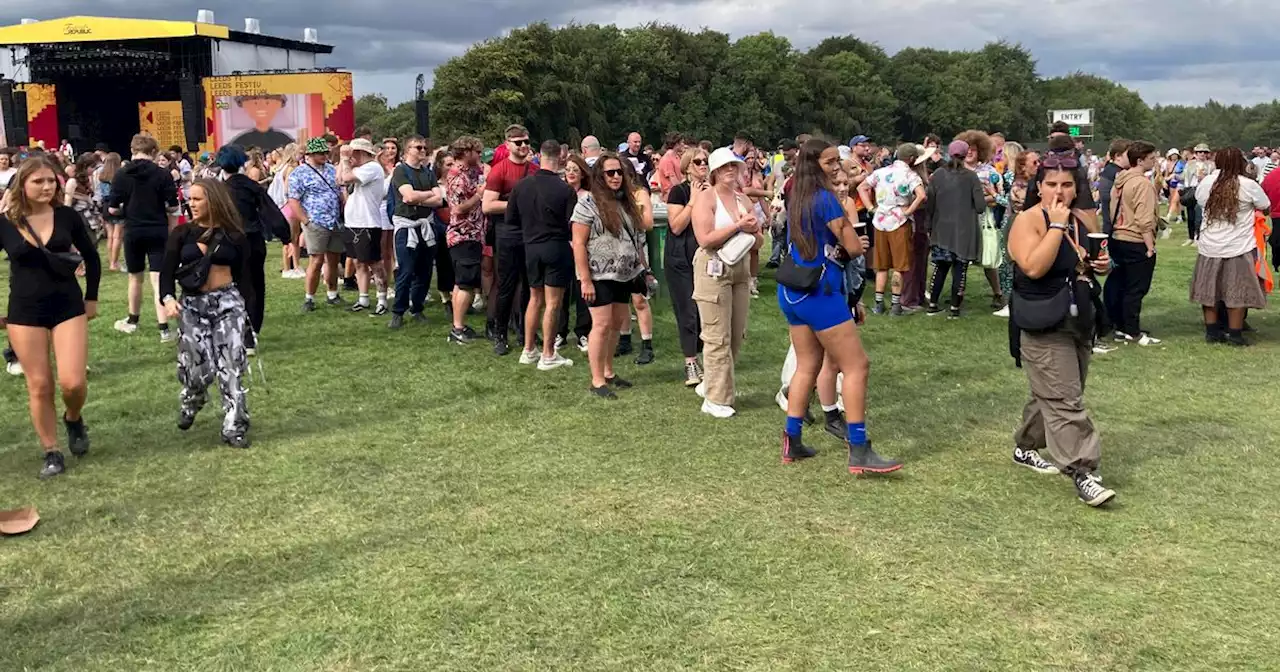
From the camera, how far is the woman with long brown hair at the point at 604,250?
667cm

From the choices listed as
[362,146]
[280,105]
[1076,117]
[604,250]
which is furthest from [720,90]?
[604,250]

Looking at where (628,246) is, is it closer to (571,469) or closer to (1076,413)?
(571,469)

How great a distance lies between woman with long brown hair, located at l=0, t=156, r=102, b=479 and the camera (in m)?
5.07

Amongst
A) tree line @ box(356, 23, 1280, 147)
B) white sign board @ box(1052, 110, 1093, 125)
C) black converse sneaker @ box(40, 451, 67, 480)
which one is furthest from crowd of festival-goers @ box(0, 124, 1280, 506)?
tree line @ box(356, 23, 1280, 147)

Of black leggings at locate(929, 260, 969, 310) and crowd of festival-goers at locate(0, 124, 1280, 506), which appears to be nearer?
crowd of festival-goers at locate(0, 124, 1280, 506)

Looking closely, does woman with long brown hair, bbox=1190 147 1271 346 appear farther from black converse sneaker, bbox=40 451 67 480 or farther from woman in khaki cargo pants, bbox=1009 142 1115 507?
black converse sneaker, bbox=40 451 67 480

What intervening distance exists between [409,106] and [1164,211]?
2449 inches

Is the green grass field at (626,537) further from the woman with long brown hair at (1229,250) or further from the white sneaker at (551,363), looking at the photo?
the woman with long brown hair at (1229,250)

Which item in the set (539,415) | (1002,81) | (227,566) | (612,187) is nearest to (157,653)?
(227,566)

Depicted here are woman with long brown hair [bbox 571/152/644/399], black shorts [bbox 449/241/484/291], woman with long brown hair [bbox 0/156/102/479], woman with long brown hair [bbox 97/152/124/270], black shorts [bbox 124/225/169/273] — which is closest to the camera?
woman with long brown hair [bbox 0/156/102/479]

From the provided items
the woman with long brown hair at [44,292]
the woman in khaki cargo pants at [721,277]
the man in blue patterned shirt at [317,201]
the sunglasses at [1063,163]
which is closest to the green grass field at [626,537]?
the woman in khaki cargo pants at [721,277]

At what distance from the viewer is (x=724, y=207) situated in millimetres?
5922

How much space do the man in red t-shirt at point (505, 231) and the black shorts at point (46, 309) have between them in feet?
10.6

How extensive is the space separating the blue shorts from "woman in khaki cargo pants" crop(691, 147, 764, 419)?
3.20ft
